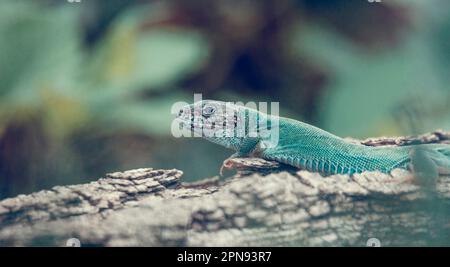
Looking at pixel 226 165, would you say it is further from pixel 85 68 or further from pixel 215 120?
pixel 85 68

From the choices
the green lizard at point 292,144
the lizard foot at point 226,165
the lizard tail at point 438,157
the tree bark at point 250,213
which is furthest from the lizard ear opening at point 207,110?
the lizard tail at point 438,157

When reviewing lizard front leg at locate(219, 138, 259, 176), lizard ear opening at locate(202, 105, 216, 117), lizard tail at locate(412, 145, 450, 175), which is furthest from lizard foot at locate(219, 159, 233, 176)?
lizard tail at locate(412, 145, 450, 175)

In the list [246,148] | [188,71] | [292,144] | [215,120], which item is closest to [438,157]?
[292,144]

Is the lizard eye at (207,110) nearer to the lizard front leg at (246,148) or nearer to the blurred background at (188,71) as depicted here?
the blurred background at (188,71)

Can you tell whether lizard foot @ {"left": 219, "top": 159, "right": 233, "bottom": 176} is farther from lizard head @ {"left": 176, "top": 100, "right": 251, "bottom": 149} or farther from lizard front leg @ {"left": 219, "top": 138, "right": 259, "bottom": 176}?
lizard head @ {"left": 176, "top": 100, "right": 251, "bottom": 149}
